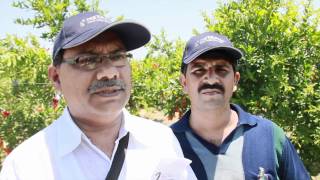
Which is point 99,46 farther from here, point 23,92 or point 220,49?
point 23,92

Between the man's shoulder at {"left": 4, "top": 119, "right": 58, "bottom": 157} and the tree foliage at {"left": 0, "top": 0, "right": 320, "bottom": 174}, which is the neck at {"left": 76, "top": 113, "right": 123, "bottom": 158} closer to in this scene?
the man's shoulder at {"left": 4, "top": 119, "right": 58, "bottom": 157}

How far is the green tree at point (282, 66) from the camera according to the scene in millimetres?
3963

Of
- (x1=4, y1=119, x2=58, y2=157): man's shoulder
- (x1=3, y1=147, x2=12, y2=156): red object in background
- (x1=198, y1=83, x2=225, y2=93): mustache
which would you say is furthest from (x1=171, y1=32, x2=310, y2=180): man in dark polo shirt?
(x1=3, y1=147, x2=12, y2=156): red object in background

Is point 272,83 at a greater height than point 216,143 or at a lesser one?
greater

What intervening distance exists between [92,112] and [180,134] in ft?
2.46

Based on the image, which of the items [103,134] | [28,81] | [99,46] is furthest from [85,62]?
[28,81]

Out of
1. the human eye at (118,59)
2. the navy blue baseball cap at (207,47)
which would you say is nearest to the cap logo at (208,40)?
the navy blue baseball cap at (207,47)

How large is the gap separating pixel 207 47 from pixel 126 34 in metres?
0.67

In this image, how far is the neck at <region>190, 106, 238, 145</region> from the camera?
2.36 metres

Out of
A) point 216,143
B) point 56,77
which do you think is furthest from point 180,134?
point 56,77

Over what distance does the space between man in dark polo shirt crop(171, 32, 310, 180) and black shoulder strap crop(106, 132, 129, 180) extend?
51 cm

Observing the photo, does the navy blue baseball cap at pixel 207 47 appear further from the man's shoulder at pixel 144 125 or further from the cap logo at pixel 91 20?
the cap logo at pixel 91 20

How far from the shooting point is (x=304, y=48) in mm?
4125

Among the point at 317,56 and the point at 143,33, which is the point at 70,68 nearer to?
the point at 143,33
